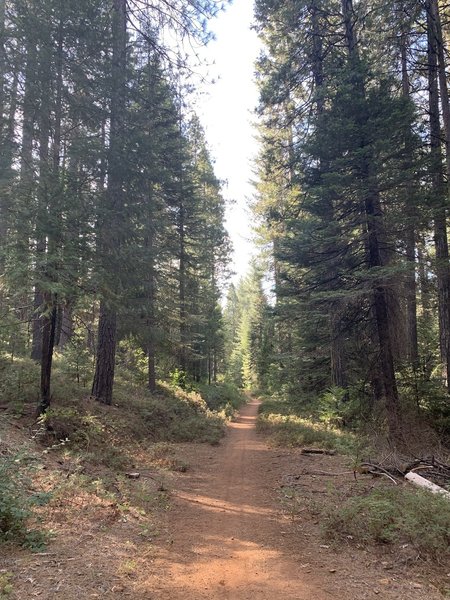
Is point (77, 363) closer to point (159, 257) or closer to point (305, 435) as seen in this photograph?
point (159, 257)

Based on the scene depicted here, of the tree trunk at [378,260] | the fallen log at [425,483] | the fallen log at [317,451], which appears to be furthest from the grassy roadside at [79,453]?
the tree trunk at [378,260]

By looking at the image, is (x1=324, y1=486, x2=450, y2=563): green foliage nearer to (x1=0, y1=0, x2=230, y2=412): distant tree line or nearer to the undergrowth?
the undergrowth

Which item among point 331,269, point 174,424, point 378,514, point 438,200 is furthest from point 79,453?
point 438,200

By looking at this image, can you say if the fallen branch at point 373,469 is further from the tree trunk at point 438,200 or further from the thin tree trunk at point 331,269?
the tree trunk at point 438,200

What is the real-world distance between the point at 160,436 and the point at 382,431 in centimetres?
643

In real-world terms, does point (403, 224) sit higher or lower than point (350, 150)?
lower

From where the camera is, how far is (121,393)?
13.8m

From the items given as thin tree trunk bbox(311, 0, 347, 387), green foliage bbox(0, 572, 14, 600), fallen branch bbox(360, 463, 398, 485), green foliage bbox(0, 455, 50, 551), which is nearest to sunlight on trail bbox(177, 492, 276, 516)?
fallen branch bbox(360, 463, 398, 485)

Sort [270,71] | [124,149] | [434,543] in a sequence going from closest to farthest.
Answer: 1. [434,543]
2. [124,149]
3. [270,71]

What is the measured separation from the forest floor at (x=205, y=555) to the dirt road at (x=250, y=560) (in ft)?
0.04

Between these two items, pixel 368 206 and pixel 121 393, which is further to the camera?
pixel 121 393

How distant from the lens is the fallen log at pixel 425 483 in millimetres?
5768

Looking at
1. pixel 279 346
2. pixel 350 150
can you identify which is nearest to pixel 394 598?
pixel 350 150

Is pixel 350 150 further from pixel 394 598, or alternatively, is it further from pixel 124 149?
pixel 394 598
